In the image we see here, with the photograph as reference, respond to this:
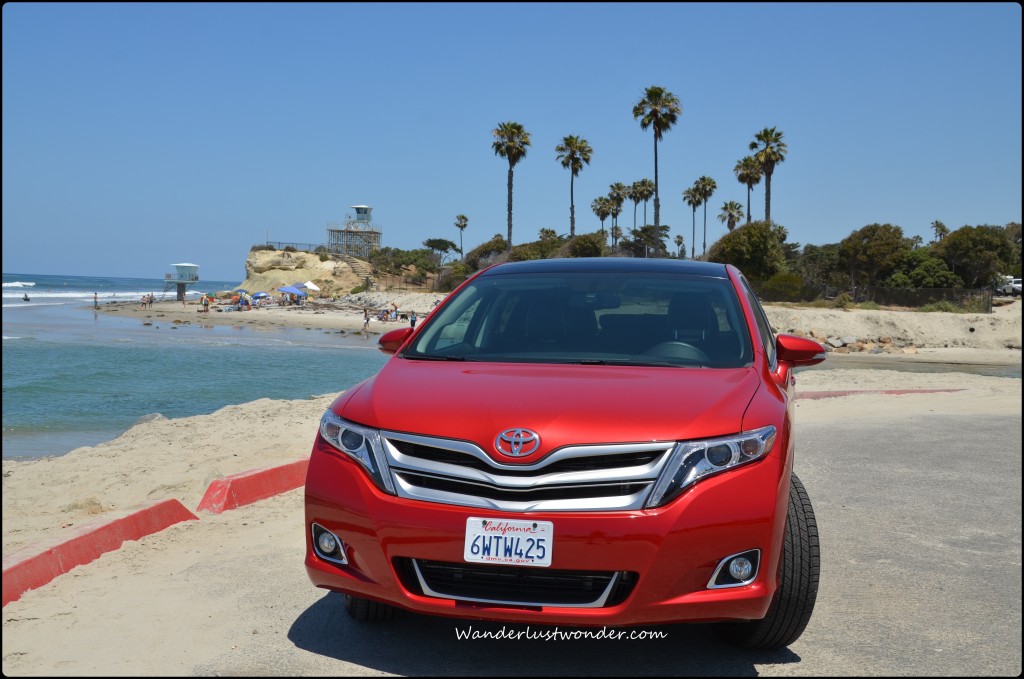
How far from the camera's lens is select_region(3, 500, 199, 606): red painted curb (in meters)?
4.65

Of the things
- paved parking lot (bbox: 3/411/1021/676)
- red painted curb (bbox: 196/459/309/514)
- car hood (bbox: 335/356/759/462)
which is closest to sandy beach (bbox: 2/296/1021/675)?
paved parking lot (bbox: 3/411/1021/676)

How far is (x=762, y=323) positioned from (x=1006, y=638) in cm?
186

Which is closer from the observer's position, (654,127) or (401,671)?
(401,671)

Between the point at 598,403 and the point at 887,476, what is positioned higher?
the point at 598,403

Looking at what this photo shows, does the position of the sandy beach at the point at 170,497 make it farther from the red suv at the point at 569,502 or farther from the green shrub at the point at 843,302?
the green shrub at the point at 843,302

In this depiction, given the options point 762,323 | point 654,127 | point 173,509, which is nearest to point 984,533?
point 762,323

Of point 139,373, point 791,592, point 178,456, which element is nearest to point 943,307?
point 139,373

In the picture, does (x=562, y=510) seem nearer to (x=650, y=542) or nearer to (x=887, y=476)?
(x=650, y=542)

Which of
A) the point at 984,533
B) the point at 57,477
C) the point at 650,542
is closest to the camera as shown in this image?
the point at 650,542

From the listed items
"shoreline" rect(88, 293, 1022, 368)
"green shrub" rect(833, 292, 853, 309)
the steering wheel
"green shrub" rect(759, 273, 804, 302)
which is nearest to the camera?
the steering wheel

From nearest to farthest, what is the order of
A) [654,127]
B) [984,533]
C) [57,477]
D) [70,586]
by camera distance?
[70,586]
[984,533]
[57,477]
[654,127]

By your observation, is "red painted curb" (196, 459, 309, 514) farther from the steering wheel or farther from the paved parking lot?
the steering wheel

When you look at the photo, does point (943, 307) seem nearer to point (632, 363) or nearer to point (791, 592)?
point (632, 363)

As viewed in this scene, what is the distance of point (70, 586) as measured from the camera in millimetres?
4812
